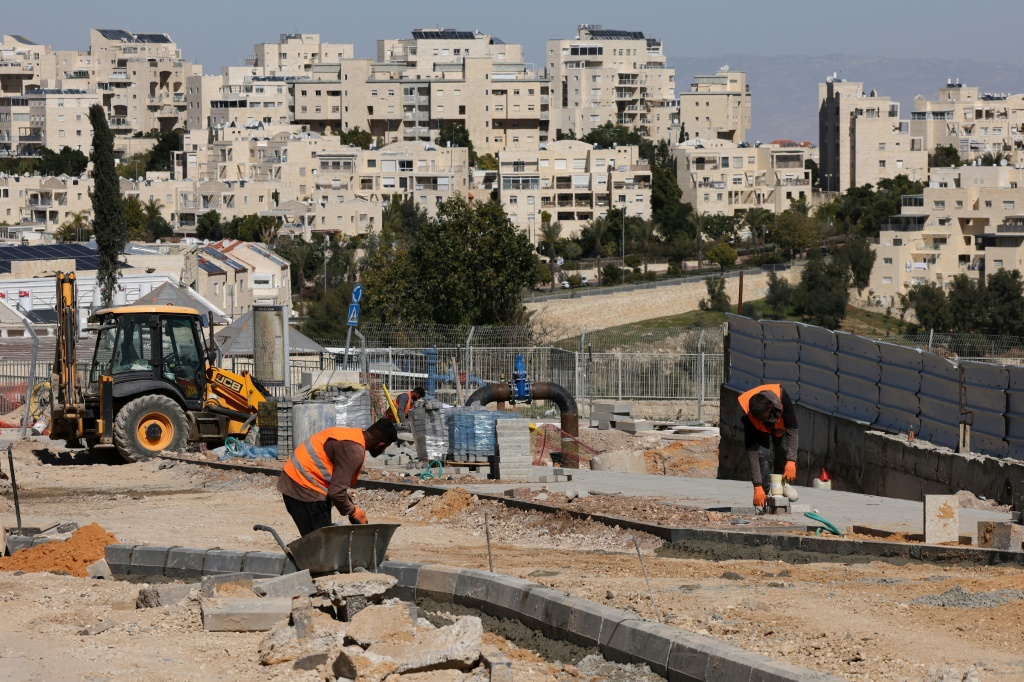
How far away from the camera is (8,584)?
1188 cm

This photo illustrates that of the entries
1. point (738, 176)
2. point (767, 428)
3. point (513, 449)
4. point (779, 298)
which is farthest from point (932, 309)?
point (767, 428)

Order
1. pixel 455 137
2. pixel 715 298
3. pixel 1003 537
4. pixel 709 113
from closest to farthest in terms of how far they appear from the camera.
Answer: pixel 1003 537 → pixel 715 298 → pixel 455 137 → pixel 709 113

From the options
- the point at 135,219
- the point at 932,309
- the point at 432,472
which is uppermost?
the point at 135,219

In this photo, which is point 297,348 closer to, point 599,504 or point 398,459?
point 398,459

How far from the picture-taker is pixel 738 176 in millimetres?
140625

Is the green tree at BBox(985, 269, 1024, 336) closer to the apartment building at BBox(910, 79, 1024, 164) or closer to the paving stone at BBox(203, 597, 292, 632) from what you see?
the paving stone at BBox(203, 597, 292, 632)

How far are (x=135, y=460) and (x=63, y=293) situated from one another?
2.63 meters

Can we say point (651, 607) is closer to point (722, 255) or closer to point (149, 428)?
point (149, 428)

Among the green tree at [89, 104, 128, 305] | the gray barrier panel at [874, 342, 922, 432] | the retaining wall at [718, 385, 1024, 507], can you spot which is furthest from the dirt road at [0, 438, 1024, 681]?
the green tree at [89, 104, 128, 305]

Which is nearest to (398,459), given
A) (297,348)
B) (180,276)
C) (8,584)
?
(8,584)

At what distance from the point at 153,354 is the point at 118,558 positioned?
1015 cm

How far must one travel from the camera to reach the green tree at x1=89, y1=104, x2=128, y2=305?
60188mm

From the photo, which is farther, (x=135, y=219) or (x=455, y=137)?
(x=455, y=137)

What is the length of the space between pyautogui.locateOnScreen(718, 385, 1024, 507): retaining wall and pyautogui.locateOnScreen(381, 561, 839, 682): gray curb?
6611 millimetres
